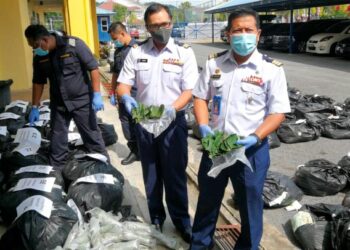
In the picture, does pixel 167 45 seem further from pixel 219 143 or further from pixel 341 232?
pixel 341 232

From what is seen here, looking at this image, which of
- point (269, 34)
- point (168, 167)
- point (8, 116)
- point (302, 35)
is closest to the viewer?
point (168, 167)

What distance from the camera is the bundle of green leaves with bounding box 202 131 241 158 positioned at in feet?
7.45

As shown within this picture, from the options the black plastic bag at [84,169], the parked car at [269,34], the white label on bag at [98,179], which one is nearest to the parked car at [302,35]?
the parked car at [269,34]

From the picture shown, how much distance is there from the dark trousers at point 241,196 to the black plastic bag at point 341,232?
611 millimetres

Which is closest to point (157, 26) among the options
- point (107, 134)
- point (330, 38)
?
point (107, 134)

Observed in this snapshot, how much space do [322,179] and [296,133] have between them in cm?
191

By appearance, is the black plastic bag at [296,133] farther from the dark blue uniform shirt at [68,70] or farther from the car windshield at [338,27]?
the car windshield at [338,27]

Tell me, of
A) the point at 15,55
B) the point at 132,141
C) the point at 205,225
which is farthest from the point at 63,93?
the point at 15,55

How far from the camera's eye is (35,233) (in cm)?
280

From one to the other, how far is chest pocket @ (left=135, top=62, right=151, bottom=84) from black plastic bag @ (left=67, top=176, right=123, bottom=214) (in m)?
1.05

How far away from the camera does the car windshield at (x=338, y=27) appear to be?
17.2 meters

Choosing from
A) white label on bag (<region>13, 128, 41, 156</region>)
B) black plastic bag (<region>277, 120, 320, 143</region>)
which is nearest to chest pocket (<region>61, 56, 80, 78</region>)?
white label on bag (<region>13, 128, 41, 156</region>)

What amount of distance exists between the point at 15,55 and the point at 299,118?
24.8 ft

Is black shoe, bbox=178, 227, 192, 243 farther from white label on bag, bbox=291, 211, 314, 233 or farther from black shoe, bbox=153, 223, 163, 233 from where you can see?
white label on bag, bbox=291, 211, 314, 233
